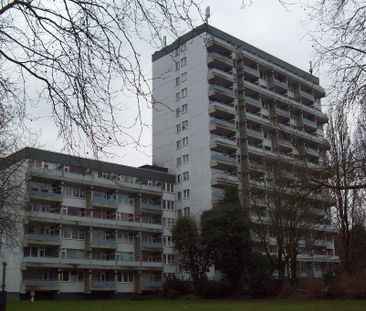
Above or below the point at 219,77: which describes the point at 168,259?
below

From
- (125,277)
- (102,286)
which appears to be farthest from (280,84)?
(102,286)

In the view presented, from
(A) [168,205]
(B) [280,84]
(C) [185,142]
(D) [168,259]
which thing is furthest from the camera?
(B) [280,84]

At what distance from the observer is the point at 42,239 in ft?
206

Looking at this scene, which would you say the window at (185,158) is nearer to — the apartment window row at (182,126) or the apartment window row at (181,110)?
the apartment window row at (182,126)

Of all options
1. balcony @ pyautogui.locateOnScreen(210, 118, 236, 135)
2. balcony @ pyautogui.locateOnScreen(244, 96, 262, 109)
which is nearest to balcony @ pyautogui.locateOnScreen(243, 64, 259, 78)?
balcony @ pyautogui.locateOnScreen(244, 96, 262, 109)

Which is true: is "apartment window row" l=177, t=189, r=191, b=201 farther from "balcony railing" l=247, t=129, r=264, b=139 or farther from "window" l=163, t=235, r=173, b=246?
"balcony railing" l=247, t=129, r=264, b=139

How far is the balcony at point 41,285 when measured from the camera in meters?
60.6

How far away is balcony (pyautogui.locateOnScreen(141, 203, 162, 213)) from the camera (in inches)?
2977

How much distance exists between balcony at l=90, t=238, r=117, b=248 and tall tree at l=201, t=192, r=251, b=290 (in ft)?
58.5

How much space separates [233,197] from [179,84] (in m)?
29.1

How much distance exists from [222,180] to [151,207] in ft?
35.7

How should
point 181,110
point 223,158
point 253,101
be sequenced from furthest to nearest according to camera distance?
point 253,101 → point 181,110 → point 223,158

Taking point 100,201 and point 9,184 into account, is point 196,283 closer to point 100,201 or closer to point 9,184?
point 100,201

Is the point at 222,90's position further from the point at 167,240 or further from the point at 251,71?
the point at 167,240
